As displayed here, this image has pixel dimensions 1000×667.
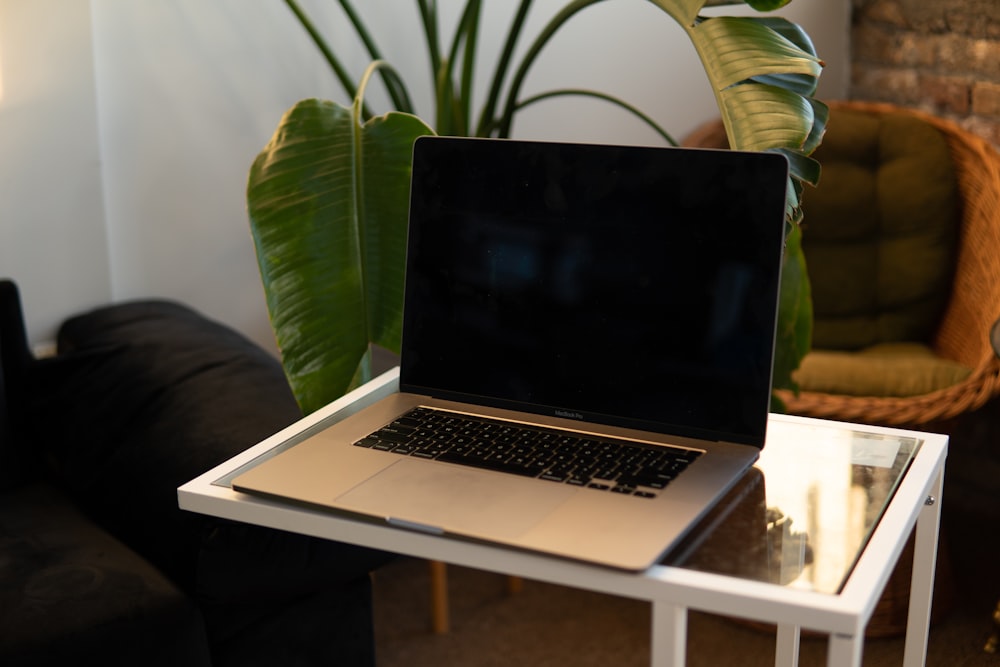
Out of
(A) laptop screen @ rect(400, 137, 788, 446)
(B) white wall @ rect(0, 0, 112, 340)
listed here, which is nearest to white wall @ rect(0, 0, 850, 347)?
(B) white wall @ rect(0, 0, 112, 340)

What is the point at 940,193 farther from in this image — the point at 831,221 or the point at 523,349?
the point at 523,349

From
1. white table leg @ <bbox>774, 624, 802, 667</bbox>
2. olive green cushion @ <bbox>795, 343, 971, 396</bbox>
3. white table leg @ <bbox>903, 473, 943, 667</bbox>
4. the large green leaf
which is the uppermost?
the large green leaf

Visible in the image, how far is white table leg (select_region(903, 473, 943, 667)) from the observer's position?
41.6 inches

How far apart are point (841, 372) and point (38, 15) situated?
1.48m

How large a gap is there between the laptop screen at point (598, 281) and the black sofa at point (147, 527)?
0.42m

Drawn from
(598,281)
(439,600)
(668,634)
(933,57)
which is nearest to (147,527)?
(439,600)

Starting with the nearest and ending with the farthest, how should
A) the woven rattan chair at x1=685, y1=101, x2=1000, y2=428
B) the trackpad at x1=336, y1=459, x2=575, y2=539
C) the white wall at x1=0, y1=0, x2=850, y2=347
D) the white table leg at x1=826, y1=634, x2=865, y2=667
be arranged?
the white table leg at x1=826, y1=634, x2=865, y2=667 → the trackpad at x1=336, y1=459, x2=575, y2=539 → the woven rattan chair at x1=685, y1=101, x2=1000, y2=428 → the white wall at x1=0, y1=0, x2=850, y2=347

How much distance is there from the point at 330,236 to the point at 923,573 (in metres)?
0.75

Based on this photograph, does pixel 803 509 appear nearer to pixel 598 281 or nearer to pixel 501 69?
pixel 598 281

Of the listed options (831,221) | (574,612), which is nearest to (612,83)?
(831,221)

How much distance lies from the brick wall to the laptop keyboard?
1528mm

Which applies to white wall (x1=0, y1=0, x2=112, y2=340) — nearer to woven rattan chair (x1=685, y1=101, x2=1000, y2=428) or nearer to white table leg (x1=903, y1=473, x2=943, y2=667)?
woven rattan chair (x1=685, y1=101, x2=1000, y2=428)

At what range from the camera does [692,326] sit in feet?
Answer: 3.17

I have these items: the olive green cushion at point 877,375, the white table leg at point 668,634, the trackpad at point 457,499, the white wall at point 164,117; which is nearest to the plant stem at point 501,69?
the white wall at point 164,117
